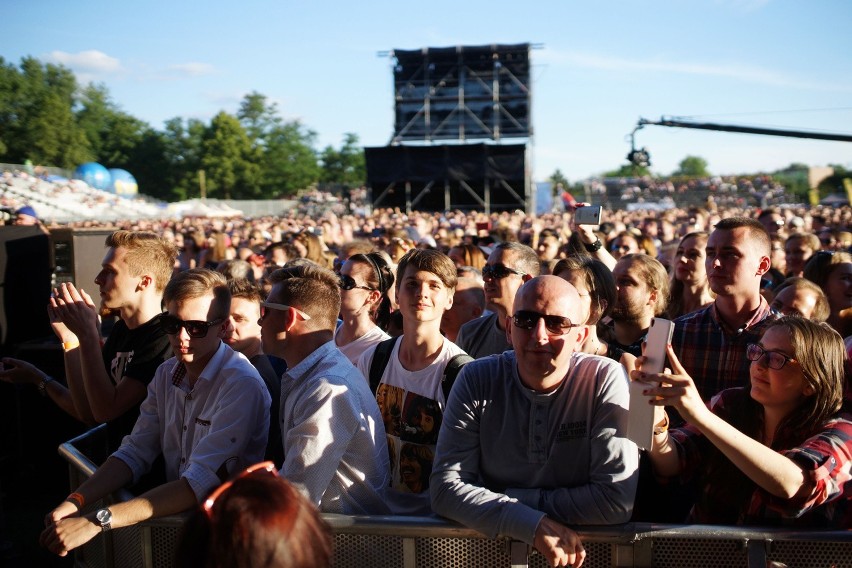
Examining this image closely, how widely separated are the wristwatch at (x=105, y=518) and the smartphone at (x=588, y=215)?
3.89m

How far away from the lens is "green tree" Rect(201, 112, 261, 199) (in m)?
91.4

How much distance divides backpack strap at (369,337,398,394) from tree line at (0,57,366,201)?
83.8m

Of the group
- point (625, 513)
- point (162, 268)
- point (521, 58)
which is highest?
point (521, 58)

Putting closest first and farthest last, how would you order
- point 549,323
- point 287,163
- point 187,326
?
point 549,323, point 187,326, point 287,163

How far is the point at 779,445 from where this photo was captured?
2613 mm

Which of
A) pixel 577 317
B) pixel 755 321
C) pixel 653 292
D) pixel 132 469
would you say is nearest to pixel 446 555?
pixel 577 317

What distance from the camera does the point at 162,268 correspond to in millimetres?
4121

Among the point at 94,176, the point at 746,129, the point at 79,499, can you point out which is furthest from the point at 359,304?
the point at 94,176

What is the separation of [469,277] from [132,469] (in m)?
2.90

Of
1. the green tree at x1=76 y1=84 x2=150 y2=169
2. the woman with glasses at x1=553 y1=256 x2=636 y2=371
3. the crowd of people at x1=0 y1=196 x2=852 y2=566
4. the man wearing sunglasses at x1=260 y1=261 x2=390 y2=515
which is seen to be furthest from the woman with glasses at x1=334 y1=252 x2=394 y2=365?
the green tree at x1=76 y1=84 x2=150 y2=169

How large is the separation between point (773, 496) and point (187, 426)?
2179 mm

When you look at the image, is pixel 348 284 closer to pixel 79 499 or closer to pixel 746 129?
pixel 79 499

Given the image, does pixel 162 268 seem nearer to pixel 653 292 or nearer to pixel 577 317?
pixel 577 317

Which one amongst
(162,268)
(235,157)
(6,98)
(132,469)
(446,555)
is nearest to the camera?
(446,555)
